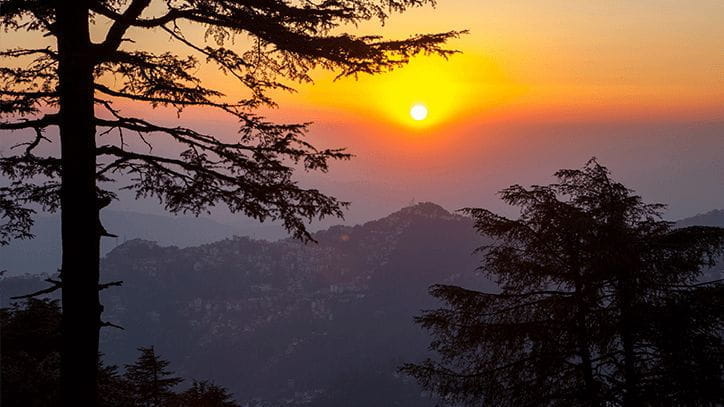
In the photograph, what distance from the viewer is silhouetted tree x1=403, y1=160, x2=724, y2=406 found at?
724cm

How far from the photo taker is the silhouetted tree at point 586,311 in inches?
285

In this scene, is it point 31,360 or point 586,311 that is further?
point 31,360

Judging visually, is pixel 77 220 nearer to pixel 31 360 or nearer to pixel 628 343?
pixel 31 360

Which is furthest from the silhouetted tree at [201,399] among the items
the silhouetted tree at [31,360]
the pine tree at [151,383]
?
the silhouetted tree at [31,360]

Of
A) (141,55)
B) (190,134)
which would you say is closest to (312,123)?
(190,134)

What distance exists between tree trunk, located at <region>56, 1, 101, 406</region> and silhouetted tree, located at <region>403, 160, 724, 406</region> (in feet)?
17.8

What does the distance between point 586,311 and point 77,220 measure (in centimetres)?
711

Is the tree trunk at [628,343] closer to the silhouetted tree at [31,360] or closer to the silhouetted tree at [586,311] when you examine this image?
the silhouetted tree at [586,311]

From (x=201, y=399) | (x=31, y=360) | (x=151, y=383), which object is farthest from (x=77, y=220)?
(x=151, y=383)

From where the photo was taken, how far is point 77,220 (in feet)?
19.8

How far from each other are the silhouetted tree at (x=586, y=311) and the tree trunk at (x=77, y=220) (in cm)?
541

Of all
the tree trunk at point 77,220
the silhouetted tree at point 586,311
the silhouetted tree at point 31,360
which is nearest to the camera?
the tree trunk at point 77,220

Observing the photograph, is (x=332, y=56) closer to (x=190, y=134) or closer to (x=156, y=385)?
(x=190, y=134)

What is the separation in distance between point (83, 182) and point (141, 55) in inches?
65.4
